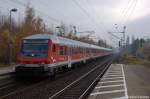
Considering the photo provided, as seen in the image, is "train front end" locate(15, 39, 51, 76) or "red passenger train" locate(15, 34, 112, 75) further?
"red passenger train" locate(15, 34, 112, 75)

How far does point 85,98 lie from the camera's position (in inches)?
609

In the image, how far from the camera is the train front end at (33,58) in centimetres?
2142

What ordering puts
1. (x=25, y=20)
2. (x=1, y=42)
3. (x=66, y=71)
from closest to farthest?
(x=66, y=71)
(x=1, y=42)
(x=25, y=20)

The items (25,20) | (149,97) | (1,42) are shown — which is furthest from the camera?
(25,20)

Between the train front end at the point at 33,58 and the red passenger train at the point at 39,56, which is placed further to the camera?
the red passenger train at the point at 39,56

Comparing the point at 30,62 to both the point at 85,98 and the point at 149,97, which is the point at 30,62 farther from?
the point at 149,97

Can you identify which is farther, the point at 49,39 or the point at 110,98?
the point at 49,39

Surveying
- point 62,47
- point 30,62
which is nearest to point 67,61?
point 62,47

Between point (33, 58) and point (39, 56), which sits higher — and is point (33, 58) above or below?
below

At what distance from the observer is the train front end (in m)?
21.4

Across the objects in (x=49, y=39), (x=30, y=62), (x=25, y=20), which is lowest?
(x=30, y=62)

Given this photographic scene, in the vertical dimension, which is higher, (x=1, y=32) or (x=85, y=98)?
(x=1, y=32)

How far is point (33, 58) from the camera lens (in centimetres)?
2195

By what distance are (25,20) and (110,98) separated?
32.6 metres
